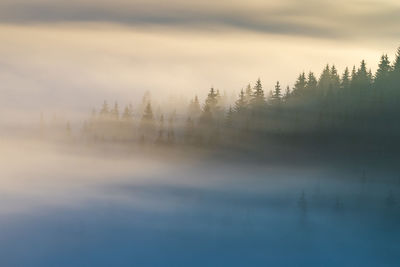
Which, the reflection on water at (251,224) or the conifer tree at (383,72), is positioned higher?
the conifer tree at (383,72)

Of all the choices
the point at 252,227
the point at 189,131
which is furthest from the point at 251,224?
the point at 189,131

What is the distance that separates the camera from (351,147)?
13375 cm

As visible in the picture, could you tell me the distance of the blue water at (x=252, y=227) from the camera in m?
141

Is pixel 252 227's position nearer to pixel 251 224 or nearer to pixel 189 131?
pixel 251 224

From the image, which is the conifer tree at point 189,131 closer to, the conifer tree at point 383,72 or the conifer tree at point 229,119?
the conifer tree at point 229,119

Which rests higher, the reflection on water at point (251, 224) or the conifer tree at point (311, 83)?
the conifer tree at point (311, 83)

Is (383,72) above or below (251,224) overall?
above

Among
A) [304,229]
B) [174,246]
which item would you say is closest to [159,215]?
[174,246]

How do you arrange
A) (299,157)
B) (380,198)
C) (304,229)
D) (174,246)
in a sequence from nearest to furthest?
(380,198), (299,157), (304,229), (174,246)

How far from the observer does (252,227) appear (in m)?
163

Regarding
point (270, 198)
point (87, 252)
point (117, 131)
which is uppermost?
point (117, 131)

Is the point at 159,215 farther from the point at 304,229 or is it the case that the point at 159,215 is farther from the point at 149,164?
the point at 304,229

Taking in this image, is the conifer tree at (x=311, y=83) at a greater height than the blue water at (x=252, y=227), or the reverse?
the conifer tree at (x=311, y=83)

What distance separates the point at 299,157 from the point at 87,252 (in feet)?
191
